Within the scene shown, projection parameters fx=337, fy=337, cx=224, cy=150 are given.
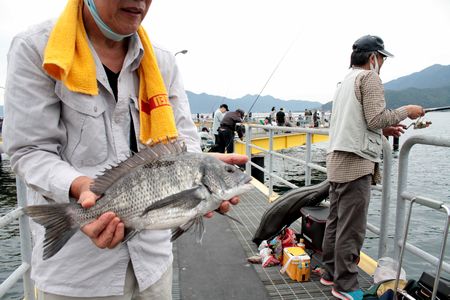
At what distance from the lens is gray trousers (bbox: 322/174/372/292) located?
11.0 feet

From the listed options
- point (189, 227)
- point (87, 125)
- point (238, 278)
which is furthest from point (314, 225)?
point (87, 125)

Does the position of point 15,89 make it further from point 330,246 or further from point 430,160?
point 430,160

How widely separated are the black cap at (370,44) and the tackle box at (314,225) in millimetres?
2066

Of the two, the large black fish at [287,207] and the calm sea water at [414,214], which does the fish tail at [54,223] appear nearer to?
the calm sea water at [414,214]

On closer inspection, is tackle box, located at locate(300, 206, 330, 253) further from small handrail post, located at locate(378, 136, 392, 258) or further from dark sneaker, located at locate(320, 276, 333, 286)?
small handrail post, located at locate(378, 136, 392, 258)

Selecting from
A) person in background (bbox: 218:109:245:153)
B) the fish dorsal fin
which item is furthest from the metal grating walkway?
person in background (bbox: 218:109:245:153)

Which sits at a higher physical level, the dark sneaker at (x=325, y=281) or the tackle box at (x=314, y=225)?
the tackle box at (x=314, y=225)

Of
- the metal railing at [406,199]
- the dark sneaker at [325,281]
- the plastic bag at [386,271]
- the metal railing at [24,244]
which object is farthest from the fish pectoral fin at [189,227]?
the dark sneaker at [325,281]

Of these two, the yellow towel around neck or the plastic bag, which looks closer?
the yellow towel around neck

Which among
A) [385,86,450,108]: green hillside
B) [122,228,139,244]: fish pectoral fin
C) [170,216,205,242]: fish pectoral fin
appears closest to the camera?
[122,228,139,244]: fish pectoral fin

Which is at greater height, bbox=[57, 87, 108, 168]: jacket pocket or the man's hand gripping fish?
bbox=[57, 87, 108, 168]: jacket pocket

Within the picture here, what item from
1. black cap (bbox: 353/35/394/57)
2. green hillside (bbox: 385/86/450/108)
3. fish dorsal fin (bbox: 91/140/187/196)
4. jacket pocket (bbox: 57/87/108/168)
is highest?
green hillside (bbox: 385/86/450/108)

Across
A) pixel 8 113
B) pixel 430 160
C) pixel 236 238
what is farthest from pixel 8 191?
pixel 430 160

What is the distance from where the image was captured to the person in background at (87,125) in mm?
1405
